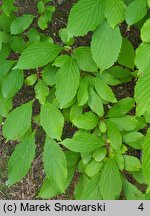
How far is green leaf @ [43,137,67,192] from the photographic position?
1.54 meters

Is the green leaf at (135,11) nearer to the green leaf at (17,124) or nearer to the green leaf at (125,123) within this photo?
the green leaf at (125,123)

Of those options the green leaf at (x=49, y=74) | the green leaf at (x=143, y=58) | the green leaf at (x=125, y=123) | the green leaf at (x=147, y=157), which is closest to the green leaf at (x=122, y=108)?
the green leaf at (x=125, y=123)

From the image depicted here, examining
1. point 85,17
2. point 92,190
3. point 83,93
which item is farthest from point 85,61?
point 92,190

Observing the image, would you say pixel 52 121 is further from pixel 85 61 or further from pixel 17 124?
pixel 85 61

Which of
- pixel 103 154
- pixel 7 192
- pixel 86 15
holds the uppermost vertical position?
pixel 86 15

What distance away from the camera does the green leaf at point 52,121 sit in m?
1.48

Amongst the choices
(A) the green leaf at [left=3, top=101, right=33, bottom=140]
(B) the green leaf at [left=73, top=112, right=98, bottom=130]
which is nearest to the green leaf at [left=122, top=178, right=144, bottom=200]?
(B) the green leaf at [left=73, top=112, right=98, bottom=130]

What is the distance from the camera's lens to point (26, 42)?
1.73 m

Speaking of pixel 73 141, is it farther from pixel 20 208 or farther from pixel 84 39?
pixel 84 39

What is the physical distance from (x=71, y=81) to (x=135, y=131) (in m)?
0.48

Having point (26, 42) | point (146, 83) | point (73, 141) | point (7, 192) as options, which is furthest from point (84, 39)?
point (7, 192)

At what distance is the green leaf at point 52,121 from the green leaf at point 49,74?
120 mm

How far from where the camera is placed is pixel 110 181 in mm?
1623

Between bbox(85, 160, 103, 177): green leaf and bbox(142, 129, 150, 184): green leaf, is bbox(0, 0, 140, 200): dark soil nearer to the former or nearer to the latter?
bbox(85, 160, 103, 177): green leaf
